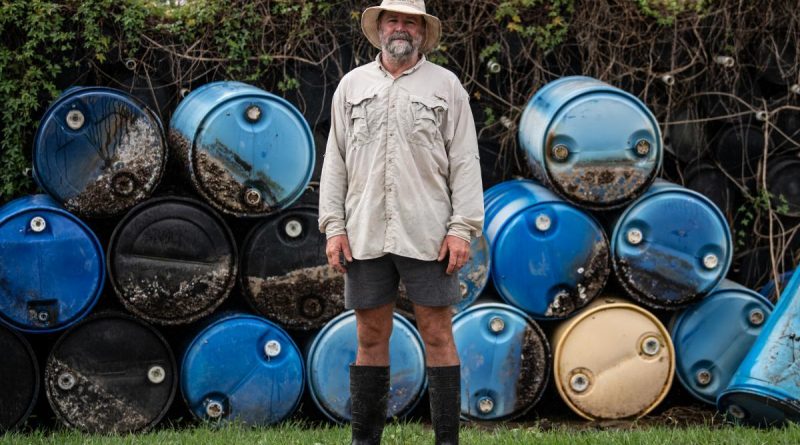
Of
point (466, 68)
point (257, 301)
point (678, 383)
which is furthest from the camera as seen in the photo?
point (466, 68)

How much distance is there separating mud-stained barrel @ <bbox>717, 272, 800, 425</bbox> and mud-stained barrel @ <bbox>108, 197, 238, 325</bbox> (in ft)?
8.72

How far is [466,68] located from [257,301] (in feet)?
6.62

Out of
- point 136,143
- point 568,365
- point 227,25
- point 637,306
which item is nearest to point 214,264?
point 136,143

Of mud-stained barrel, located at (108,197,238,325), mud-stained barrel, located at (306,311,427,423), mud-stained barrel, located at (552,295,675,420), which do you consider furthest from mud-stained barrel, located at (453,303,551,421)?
mud-stained barrel, located at (108,197,238,325)

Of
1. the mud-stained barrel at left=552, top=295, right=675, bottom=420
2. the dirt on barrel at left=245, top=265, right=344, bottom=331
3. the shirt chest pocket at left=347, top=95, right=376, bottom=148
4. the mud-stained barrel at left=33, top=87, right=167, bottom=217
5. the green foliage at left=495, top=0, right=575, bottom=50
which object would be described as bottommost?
the mud-stained barrel at left=552, top=295, right=675, bottom=420

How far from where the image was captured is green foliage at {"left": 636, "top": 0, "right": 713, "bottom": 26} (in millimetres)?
6129

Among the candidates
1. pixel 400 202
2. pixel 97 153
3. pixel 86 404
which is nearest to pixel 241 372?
pixel 86 404

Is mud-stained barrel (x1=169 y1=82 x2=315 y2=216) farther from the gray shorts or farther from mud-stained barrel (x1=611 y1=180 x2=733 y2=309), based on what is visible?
mud-stained barrel (x1=611 y1=180 x2=733 y2=309)

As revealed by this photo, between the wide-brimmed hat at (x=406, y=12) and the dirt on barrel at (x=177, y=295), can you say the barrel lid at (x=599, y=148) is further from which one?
the dirt on barrel at (x=177, y=295)

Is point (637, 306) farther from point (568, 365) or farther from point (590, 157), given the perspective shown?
point (590, 157)

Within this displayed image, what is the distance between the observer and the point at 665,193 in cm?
534

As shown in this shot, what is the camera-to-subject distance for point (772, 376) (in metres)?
4.90

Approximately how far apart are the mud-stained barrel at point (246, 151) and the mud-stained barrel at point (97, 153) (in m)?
0.22

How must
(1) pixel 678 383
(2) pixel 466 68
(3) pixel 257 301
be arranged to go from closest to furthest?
(3) pixel 257 301 < (1) pixel 678 383 < (2) pixel 466 68
